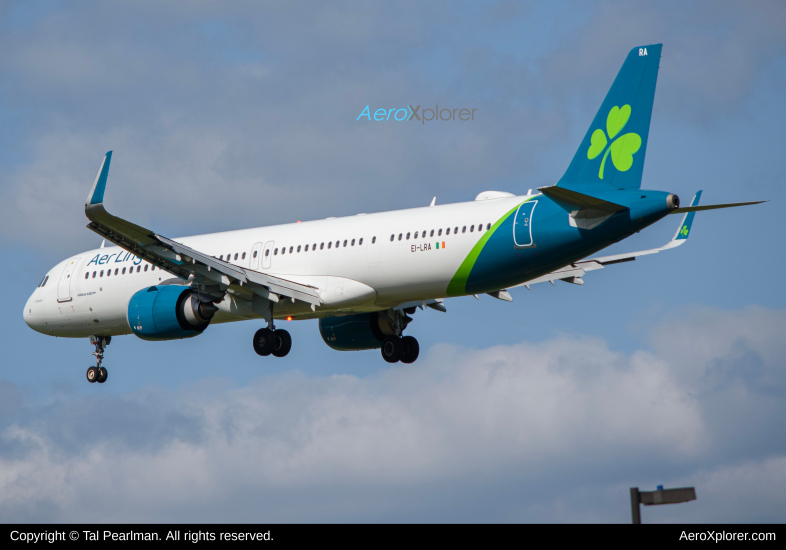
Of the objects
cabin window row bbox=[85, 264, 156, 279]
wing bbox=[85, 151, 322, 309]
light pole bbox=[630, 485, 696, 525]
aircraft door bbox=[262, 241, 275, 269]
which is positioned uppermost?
cabin window row bbox=[85, 264, 156, 279]

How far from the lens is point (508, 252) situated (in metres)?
29.1

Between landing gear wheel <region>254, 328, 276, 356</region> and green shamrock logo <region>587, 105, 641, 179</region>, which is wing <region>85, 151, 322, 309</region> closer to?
landing gear wheel <region>254, 328, 276, 356</region>

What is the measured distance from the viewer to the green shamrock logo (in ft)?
92.0

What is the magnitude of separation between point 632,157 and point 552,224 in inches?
109

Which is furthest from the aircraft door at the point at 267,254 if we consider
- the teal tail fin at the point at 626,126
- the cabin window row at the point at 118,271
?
the teal tail fin at the point at 626,126

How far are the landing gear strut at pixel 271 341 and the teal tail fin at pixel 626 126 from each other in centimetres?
1096

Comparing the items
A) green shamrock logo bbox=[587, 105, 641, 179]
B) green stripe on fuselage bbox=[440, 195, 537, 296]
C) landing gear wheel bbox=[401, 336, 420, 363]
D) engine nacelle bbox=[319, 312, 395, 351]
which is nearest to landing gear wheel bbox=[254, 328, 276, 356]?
engine nacelle bbox=[319, 312, 395, 351]

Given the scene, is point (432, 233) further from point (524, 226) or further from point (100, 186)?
point (100, 186)

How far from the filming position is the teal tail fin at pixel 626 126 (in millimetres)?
28000

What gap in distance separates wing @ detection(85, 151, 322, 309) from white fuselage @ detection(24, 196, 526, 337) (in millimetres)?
615

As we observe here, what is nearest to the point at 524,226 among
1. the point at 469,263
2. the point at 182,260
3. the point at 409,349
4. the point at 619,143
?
the point at 469,263

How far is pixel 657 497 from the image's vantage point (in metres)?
15.7

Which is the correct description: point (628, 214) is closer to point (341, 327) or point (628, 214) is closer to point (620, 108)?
point (620, 108)

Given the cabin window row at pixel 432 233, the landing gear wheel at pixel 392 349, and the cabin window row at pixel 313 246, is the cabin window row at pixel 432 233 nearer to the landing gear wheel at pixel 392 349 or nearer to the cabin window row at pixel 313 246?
the cabin window row at pixel 313 246
